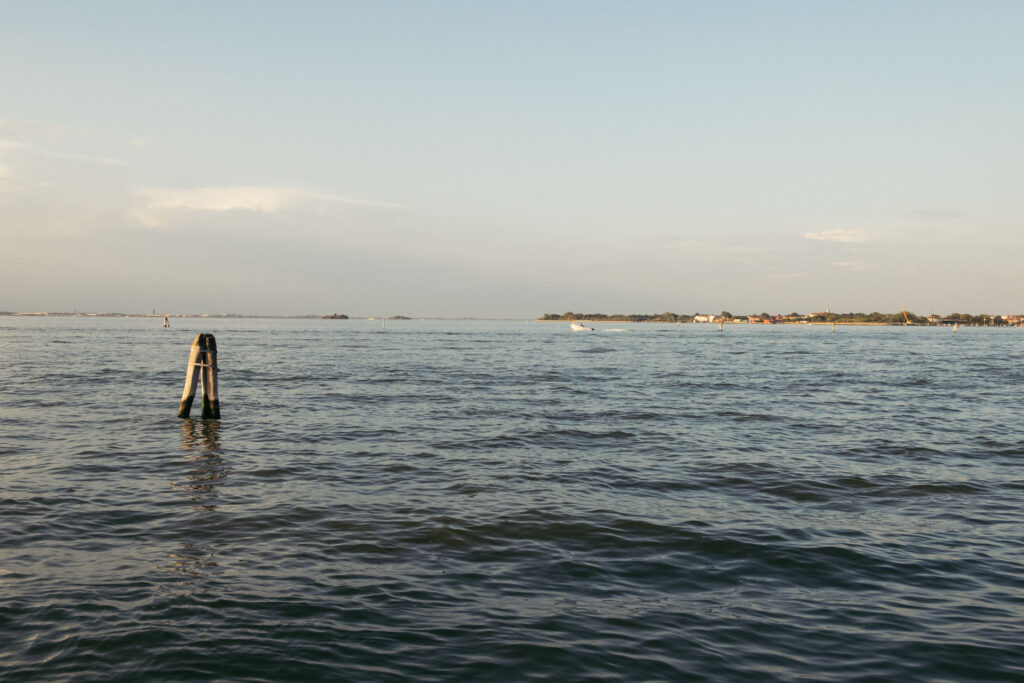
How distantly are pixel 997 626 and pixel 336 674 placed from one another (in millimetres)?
7156

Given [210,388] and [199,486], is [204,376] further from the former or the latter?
[199,486]

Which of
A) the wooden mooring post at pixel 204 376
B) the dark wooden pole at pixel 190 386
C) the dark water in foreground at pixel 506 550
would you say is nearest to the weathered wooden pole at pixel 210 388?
the wooden mooring post at pixel 204 376

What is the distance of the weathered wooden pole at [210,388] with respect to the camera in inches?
877

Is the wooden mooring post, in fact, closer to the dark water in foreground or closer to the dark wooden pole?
the dark wooden pole

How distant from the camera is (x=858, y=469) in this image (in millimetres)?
15680

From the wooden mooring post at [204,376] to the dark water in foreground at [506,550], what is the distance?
60 centimetres

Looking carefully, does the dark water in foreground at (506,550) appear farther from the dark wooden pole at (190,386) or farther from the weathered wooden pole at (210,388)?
the weathered wooden pole at (210,388)

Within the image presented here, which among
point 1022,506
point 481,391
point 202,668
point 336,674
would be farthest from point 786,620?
point 481,391

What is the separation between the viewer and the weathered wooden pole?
73.1ft

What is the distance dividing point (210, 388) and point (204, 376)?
565 millimetres

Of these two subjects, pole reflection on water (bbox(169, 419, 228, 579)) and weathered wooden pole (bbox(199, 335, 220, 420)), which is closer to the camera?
pole reflection on water (bbox(169, 419, 228, 579))

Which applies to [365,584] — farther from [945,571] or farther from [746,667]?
[945,571]

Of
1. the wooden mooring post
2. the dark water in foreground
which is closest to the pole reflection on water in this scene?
the dark water in foreground

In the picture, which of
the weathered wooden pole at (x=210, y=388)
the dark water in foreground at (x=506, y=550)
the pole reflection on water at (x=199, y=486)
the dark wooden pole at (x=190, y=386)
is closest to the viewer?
the dark water in foreground at (x=506, y=550)
